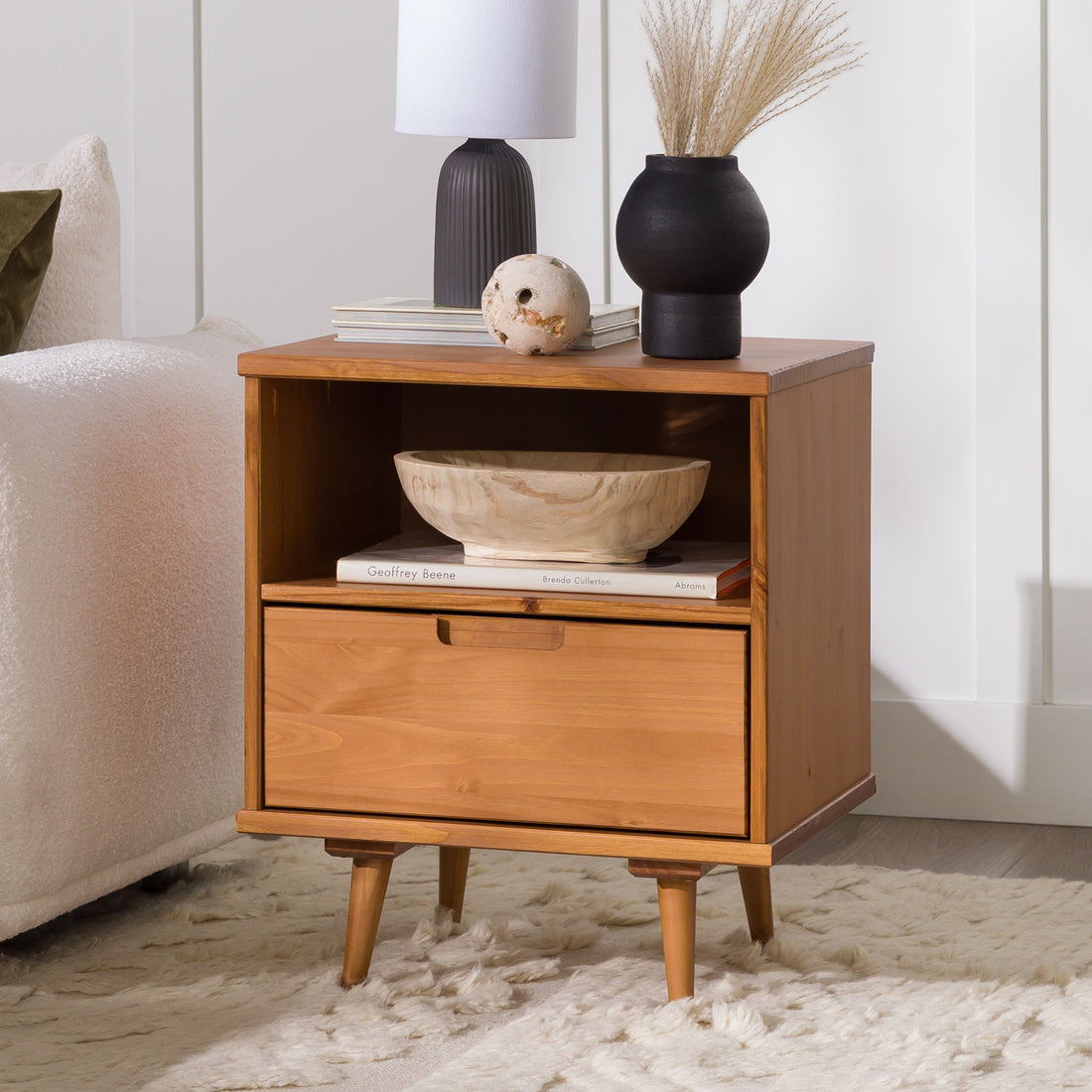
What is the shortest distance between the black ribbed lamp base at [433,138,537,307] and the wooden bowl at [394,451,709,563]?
0.20m

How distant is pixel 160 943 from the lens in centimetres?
165

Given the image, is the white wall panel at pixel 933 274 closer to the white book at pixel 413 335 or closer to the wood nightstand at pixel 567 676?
the wood nightstand at pixel 567 676

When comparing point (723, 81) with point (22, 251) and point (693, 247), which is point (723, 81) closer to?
point (693, 247)

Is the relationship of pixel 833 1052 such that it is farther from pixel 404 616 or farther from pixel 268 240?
pixel 268 240

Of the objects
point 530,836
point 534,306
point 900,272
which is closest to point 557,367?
point 534,306

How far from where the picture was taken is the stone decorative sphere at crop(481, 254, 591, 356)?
1426 mm

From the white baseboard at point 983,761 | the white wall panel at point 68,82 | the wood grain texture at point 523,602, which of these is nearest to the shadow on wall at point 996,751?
the white baseboard at point 983,761

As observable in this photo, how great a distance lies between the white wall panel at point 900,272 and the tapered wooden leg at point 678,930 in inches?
33.9

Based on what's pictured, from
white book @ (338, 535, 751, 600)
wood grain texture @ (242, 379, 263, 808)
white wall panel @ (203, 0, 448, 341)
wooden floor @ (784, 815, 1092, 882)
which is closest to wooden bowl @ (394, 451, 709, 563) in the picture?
white book @ (338, 535, 751, 600)

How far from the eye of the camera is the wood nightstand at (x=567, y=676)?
4.50ft

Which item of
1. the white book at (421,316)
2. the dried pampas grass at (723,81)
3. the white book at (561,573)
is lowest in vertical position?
the white book at (561,573)

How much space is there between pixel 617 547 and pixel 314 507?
12.4 inches

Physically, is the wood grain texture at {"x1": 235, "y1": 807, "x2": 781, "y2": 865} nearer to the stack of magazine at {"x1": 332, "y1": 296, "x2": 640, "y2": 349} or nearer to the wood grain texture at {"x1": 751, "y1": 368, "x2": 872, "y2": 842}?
the wood grain texture at {"x1": 751, "y1": 368, "x2": 872, "y2": 842}

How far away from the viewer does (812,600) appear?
146cm
